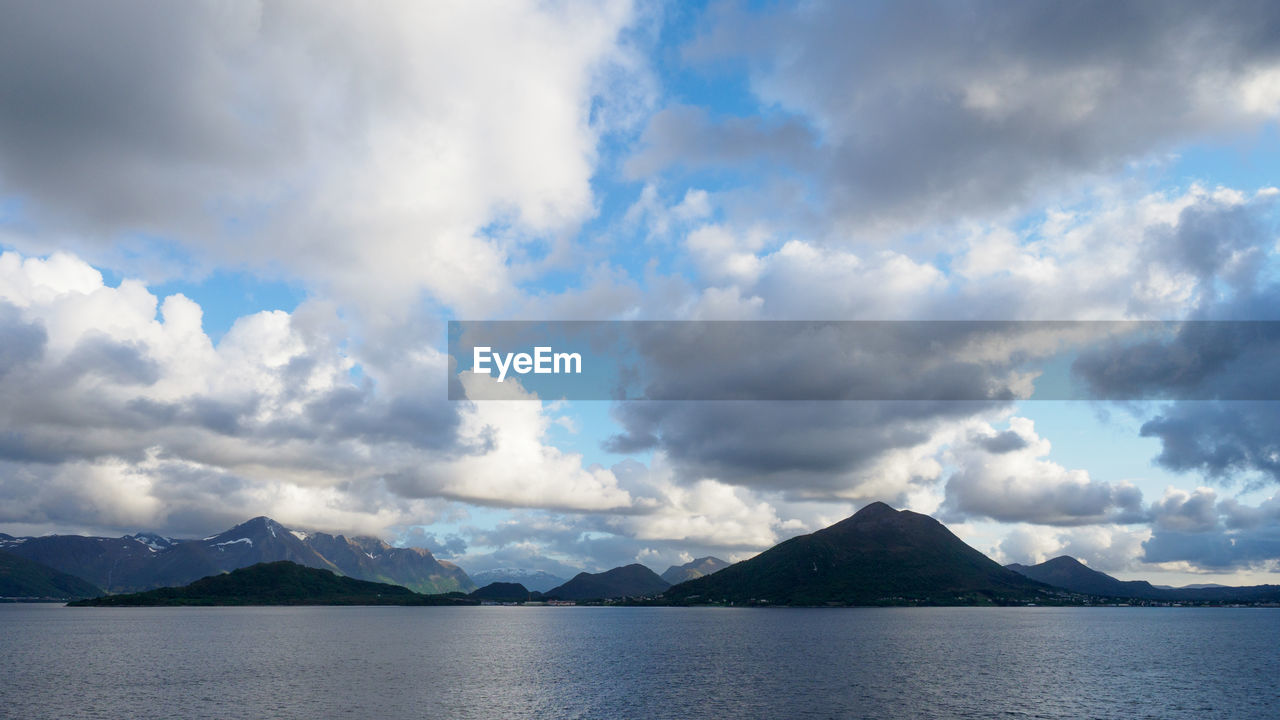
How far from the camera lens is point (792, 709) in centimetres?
11962

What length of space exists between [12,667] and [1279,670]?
301913 mm

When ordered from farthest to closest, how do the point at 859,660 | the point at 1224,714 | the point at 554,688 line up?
the point at 859,660 < the point at 554,688 < the point at 1224,714

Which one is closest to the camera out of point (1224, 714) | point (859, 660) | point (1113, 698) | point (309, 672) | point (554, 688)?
point (1224, 714)

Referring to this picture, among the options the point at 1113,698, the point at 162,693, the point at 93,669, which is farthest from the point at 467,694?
the point at 1113,698

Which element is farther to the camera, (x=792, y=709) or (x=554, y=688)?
(x=554, y=688)

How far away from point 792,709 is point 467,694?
197 feet

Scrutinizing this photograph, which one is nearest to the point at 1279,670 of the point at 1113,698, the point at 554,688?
the point at 1113,698

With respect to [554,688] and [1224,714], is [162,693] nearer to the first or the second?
[554,688]

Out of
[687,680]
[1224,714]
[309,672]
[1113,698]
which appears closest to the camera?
[1224,714]

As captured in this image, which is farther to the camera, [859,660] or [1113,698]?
[859,660]

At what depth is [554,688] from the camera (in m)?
147

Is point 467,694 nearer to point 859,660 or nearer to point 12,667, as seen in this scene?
point 859,660

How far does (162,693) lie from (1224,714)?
180m

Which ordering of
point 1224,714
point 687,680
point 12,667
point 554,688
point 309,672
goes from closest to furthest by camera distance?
point 1224,714 < point 554,688 < point 687,680 < point 309,672 < point 12,667
